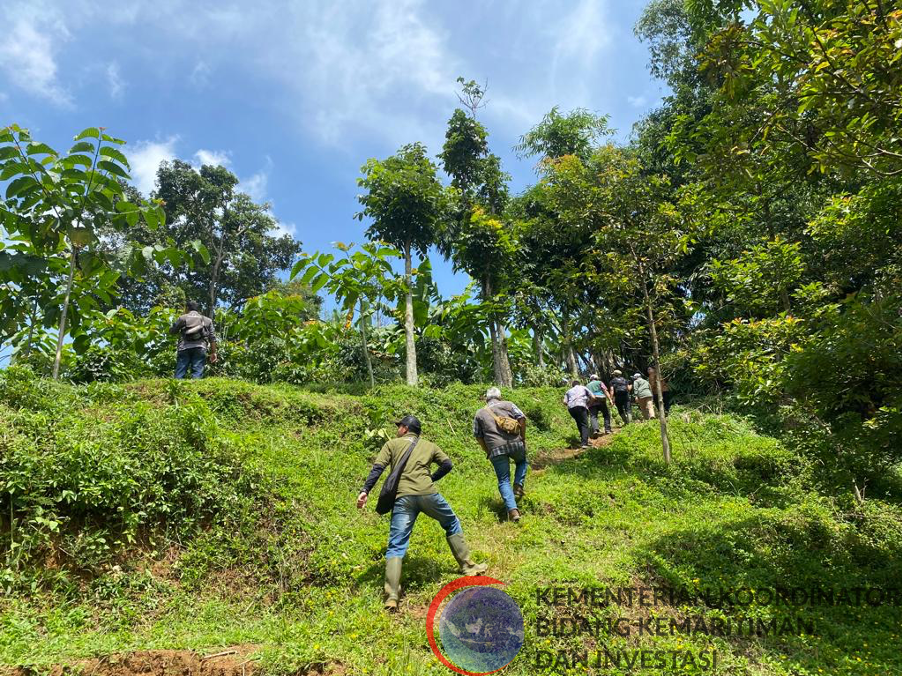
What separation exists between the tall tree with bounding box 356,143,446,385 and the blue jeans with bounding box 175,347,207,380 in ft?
15.8

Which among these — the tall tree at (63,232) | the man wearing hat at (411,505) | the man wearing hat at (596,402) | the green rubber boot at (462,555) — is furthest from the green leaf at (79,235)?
the man wearing hat at (596,402)

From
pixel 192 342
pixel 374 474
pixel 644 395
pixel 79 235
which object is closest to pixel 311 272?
pixel 192 342

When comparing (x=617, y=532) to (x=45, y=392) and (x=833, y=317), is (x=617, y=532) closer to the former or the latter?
(x=833, y=317)

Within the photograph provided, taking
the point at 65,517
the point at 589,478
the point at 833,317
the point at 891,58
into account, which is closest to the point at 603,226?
the point at 589,478

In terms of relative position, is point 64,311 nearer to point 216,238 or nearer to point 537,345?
point 537,345

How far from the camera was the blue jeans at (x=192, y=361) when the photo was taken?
995cm

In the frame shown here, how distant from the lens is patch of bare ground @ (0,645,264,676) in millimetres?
3562

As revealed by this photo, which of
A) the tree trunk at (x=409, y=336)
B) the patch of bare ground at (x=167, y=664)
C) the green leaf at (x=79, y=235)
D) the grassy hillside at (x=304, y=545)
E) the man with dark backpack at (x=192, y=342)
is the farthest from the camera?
the tree trunk at (x=409, y=336)

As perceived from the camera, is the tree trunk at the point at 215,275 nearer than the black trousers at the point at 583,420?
No

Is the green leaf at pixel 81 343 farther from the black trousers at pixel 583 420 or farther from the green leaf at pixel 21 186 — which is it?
the black trousers at pixel 583 420

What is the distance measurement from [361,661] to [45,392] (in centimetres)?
574

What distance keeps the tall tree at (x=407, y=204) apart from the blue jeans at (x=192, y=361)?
4.81 metres

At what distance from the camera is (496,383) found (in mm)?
15414

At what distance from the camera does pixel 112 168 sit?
7.36 metres
